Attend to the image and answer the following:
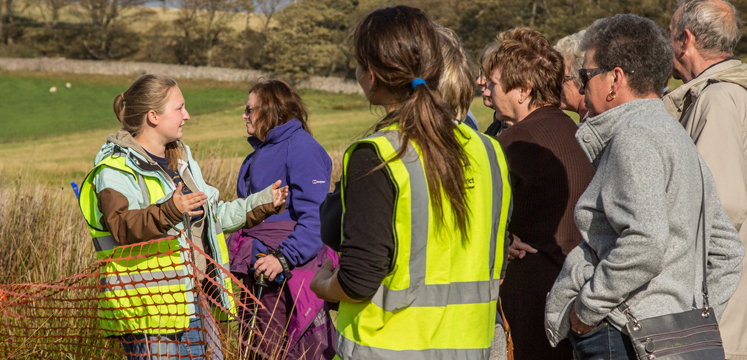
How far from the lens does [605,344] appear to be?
2074 millimetres

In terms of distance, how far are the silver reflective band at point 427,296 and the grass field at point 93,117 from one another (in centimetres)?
1846

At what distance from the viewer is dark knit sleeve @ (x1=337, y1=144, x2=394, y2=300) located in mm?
1788

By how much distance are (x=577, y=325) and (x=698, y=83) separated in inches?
65.3

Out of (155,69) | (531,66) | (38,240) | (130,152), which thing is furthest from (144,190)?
(155,69)

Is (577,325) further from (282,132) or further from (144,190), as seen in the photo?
(282,132)

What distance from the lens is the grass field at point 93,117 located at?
25.8m

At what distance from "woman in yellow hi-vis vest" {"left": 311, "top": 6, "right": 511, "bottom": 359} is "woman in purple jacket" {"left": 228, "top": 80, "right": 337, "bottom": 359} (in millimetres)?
1496

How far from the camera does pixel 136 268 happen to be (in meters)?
2.88

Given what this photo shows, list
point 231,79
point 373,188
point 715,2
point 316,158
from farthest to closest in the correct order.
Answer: point 231,79 < point 316,158 < point 715,2 < point 373,188

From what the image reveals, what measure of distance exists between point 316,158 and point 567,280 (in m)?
1.98

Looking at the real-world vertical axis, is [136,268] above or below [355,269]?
below

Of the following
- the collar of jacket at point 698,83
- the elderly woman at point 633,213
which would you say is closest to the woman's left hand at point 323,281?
the elderly woman at point 633,213

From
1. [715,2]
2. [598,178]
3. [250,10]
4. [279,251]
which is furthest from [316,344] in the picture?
[250,10]

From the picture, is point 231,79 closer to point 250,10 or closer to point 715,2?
point 250,10
